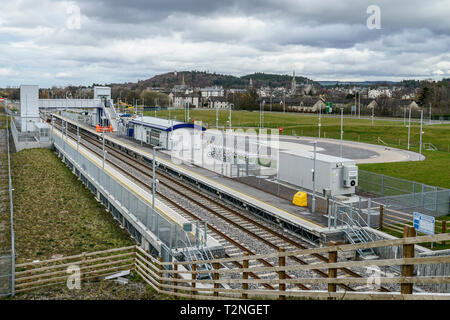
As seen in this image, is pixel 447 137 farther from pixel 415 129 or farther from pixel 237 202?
pixel 237 202

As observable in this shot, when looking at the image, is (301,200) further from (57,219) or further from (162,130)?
(162,130)

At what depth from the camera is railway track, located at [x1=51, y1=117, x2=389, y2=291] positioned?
18656 mm

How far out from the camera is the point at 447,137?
7019 cm

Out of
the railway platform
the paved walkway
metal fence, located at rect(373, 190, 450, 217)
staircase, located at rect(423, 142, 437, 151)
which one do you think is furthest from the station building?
staircase, located at rect(423, 142, 437, 151)

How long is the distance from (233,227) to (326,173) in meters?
8.21

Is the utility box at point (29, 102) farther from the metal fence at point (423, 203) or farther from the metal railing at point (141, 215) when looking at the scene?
the metal fence at point (423, 203)

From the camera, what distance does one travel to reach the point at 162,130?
49.8m

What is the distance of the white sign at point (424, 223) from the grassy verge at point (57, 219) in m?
13.7

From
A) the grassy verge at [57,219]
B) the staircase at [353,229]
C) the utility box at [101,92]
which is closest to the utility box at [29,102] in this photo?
the utility box at [101,92]

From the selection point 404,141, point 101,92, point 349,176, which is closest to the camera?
point 349,176

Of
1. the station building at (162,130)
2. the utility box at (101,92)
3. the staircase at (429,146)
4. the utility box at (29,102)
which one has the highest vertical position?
the utility box at (101,92)

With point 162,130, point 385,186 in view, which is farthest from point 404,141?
point 385,186

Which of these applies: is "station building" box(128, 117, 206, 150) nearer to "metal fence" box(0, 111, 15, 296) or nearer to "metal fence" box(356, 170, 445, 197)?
"metal fence" box(0, 111, 15, 296)

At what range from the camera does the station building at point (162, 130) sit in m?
47.7
